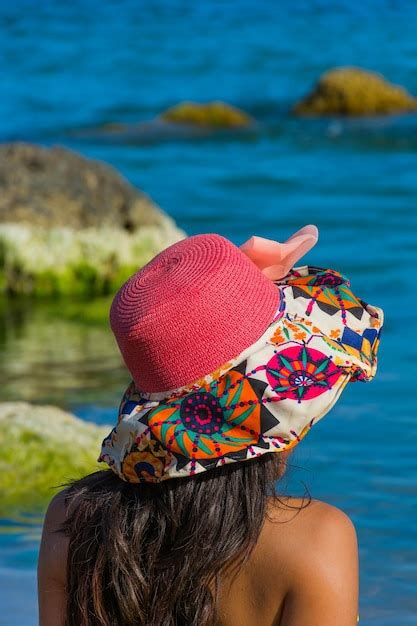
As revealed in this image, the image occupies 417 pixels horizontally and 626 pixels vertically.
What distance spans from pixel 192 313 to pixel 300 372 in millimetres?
209

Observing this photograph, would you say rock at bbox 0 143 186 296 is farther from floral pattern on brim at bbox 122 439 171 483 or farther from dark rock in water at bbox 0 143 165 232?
floral pattern on brim at bbox 122 439 171 483

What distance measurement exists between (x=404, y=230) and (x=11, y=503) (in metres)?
7.99

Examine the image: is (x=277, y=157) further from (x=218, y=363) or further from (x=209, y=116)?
(x=218, y=363)

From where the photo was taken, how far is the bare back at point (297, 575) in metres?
2.18

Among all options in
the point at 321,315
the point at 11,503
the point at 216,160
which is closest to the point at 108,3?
the point at 216,160

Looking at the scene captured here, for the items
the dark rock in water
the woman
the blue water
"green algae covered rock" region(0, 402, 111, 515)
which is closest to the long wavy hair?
the woman

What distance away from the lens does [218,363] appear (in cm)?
218

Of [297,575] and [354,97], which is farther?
[354,97]

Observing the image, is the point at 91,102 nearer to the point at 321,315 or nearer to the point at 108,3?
the point at 108,3

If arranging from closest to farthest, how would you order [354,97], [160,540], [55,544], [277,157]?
[160,540]
[55,544]
[277,157]
[354,97]

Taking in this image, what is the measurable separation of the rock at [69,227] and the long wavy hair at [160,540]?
7.41 metres

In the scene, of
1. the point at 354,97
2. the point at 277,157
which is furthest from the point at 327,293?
the point at 354,97

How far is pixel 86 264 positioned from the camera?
9.92 m

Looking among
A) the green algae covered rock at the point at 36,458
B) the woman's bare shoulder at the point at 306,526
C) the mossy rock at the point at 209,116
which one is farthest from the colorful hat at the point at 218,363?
the mossy rock at the point at 209,116
